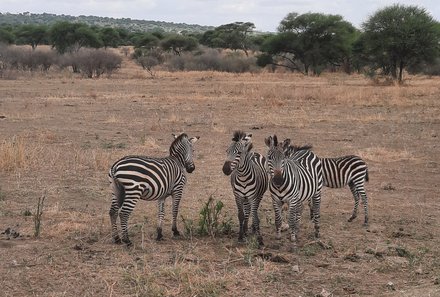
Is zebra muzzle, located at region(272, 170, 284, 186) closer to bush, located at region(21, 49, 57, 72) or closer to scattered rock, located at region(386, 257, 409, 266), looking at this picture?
scattered rock, located at region(386, 257, 409, 266)

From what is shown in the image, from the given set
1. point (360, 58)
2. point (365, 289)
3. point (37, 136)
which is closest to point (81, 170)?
point (37, 136)

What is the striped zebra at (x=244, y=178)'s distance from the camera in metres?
6.82

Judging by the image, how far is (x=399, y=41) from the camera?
114 ft

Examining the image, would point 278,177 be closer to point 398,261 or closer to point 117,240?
point 398,261

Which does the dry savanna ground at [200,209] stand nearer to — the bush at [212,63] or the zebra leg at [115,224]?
the zebra leg at [115,224]

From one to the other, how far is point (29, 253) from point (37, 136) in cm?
904

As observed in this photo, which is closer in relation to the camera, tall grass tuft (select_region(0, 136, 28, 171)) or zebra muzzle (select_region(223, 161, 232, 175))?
zebra muzzle (select_region(223, 161, 232, 175))

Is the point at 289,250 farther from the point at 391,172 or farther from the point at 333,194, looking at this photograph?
the point at 391,172

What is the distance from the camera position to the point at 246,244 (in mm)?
6898

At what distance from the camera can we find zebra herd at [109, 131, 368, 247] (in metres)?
6.68

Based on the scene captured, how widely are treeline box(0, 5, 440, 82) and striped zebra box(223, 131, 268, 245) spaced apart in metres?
29.3

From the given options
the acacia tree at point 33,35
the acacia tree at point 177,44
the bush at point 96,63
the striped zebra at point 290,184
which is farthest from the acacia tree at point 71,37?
the striped zebra at point 290,184

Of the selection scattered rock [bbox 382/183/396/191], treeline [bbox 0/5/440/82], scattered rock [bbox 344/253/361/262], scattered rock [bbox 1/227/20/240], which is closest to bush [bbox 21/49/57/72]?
treeline [bbox 0/5/440/82]

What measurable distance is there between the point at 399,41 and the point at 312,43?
12147mm
